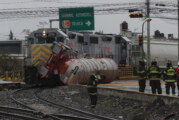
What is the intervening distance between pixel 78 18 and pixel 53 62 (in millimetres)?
9055

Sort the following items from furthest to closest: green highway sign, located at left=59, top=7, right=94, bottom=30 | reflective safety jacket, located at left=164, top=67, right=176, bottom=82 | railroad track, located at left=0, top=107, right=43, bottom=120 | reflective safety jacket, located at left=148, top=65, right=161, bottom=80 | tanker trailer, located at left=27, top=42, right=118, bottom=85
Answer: green highway sign, located at left=59, top=7, right=94, bottom=30 < tanker trailer, located at left=27, top=42, right=118, bottom=85 < reflective safety jacket, located at left=164, top=67, right=176, bottom=82 < reflective safety jacket, located at left=148, top=65, right=161, bottom=80 < railroad track, located at left=0, top=107, right=43, bottom=120

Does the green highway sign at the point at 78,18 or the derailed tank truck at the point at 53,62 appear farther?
the green highway sign at the point at 78,18

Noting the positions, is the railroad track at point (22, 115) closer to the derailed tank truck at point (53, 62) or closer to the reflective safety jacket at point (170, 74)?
the reflective safety jacket at point (170, 74)

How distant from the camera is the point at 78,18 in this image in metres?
32.8

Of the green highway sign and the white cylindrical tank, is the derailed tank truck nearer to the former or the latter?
the white cylindrical tank

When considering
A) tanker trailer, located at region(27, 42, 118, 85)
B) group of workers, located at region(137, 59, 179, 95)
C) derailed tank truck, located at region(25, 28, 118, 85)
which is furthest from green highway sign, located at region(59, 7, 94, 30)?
group of workers, located at region(137, 59, 179, 95)

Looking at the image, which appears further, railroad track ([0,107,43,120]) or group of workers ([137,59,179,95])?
group of workers ([137,59,179,95])

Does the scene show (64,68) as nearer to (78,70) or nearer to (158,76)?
(78,70)

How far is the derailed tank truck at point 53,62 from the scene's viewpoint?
2423 cm

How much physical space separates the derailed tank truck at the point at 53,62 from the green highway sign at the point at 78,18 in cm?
720

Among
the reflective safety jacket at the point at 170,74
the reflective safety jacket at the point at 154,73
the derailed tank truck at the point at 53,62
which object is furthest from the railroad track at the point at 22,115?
the derailed tank truck at the point at 53,62

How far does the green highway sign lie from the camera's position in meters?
32.7

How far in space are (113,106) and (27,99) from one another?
4499 millimetres

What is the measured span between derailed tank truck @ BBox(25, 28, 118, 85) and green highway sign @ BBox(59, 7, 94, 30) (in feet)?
23.6
